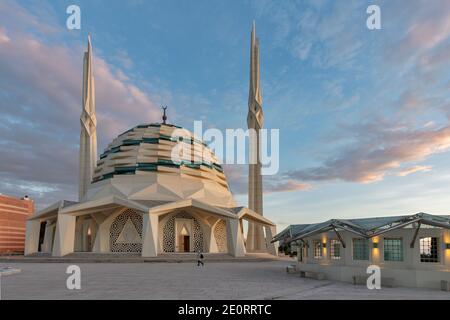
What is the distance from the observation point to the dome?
48.8 m

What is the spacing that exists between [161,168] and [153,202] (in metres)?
7.95

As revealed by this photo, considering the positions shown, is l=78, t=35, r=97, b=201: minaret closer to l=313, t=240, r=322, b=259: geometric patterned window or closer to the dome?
the dome

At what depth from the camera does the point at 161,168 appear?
2009 inches

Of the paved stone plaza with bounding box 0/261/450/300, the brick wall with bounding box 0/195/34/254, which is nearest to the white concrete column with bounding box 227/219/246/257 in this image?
the paved stone plaza with bounding box 0/261/450/300

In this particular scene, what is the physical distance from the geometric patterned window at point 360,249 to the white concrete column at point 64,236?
94.5ft

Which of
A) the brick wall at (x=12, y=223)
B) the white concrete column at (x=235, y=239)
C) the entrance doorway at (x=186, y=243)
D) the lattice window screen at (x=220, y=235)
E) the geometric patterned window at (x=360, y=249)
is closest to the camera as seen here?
the geometric patterned window at (x=360, y=249)

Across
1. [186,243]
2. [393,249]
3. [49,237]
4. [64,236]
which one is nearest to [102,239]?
[64,236]

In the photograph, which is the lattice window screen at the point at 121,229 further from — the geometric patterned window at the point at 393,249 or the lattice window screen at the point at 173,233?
the geometric patterned window at the point at 393,249

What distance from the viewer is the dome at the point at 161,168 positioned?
48750 millimetres

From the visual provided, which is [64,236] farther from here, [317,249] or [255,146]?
[255,146]

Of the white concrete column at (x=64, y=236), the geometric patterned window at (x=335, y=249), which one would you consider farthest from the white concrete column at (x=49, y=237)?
the geometric patterned window at (x=335, y=249)
